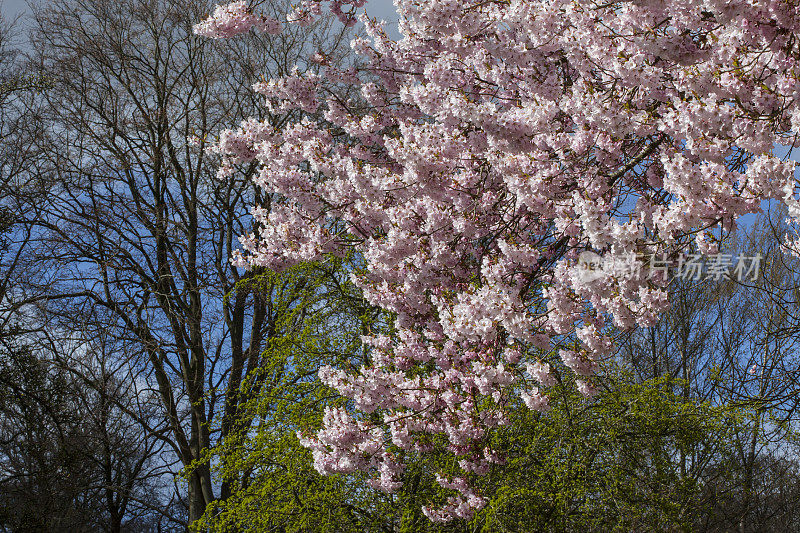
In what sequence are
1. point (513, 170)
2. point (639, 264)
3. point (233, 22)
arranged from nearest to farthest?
point (639, 264) < point (513, 170) < point (233, 22)

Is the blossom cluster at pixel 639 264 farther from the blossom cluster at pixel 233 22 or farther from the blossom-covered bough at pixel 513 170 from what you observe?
the blossom cluster at pixel 233 22

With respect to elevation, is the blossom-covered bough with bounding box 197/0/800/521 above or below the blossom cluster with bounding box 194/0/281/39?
below

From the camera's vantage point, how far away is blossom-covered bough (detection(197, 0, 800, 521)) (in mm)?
3604

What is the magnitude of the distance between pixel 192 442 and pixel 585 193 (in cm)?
992

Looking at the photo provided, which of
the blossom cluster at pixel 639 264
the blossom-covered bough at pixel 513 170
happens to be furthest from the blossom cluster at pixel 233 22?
the blossom cluster at pixel 639 264

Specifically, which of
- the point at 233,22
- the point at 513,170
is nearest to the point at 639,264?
the point at 513,170

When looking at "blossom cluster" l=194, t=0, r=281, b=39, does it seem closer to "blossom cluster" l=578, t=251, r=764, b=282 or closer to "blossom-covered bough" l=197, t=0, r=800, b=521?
"blossom-covered bough" l=197, t=0, r=800, b=521

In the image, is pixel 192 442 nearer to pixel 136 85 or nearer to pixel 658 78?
pixel 136 85

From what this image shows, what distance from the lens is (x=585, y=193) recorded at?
4133mm

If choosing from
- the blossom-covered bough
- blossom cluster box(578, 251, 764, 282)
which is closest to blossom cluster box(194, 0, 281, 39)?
the blossom-covered bough

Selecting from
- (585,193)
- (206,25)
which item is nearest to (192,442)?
(206,25)

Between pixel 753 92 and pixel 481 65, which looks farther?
pixel 481 65

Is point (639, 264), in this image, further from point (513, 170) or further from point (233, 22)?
point (233, 22)

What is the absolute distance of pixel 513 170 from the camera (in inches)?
183
